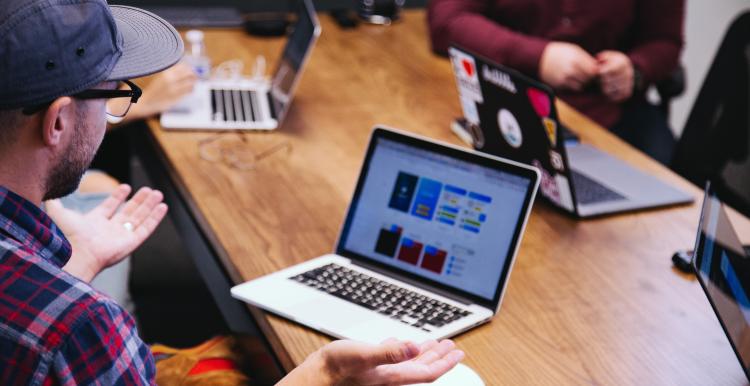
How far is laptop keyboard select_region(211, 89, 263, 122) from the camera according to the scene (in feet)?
6.93

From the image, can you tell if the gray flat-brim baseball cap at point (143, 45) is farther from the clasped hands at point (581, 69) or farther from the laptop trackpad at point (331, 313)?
the clasped hands at point (581, 69)

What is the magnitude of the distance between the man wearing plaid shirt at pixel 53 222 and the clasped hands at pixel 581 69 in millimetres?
1438

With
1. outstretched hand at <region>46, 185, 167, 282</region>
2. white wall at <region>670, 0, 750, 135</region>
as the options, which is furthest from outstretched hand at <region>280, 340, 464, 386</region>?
white wall at <region>670, 0, 750, 135</region>

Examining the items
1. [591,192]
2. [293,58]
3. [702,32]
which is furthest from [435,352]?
[702,32]

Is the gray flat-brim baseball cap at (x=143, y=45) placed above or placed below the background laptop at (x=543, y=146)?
above

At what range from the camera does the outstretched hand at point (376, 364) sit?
111cm

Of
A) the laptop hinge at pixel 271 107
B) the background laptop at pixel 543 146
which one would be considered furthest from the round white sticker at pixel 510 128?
the laptop hinge at pixel 271 107

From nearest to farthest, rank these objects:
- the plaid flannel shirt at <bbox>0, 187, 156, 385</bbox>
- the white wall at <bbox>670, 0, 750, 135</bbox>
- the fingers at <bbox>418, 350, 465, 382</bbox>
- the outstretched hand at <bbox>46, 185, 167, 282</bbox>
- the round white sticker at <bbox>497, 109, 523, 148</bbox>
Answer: the plaid flannel shirt at <bbox>0, 187, 156, 385</bbox> < the fingers at <bbox>418, 350, 465, 382</bbox> < the outstretched hand at <bbox>46, 185, 167, 282</bbox> < the round white sticker at <bbox>497, 109, 523, 148</bbox> < the white wall at <bbox>670, 0, 750, 135</bbox>

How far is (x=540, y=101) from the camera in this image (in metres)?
1.67

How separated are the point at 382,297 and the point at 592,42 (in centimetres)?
156

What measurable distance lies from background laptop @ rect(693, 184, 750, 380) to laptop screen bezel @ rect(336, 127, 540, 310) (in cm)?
26

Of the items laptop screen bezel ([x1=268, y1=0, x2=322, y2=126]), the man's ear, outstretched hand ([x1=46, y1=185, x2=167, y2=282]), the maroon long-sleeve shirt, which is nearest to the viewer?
the man's ear

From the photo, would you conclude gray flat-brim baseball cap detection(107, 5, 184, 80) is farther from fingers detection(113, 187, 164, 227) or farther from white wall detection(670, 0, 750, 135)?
white wall detection(670, 0, 750, 135)

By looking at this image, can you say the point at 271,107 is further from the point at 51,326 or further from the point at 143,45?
the point at 51,326
